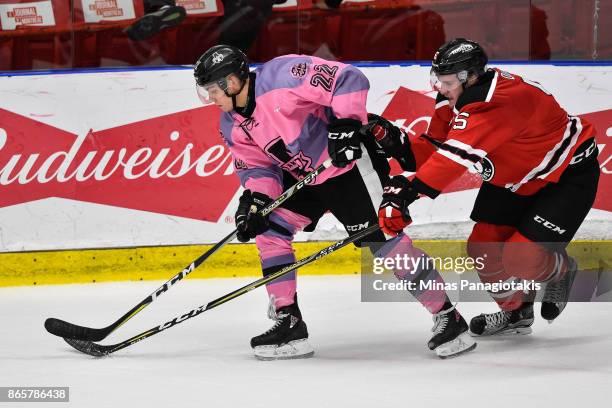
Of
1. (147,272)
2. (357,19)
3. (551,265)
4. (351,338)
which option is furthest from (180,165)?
(551,265)

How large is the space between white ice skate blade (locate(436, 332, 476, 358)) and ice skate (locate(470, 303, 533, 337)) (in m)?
0.32

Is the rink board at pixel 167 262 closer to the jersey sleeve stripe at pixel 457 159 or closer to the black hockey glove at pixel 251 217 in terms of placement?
the black hockey glove at pixel 251 217

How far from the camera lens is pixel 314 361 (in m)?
3.50

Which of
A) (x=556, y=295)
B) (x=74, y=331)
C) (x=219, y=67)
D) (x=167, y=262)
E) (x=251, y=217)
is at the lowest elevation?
(x=167, y=262)

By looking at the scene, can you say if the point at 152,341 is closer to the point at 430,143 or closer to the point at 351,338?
the point at 351,338

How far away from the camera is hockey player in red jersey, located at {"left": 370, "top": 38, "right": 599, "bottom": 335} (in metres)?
3.35

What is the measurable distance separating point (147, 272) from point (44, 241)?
52cm

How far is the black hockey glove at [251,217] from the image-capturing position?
358 centimetres

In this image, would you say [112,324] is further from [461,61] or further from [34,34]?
[34,34]

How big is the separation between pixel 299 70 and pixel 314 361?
0.97 m

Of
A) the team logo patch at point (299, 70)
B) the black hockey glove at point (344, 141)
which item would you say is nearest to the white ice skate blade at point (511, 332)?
the black hockey glove at point (344, 141)

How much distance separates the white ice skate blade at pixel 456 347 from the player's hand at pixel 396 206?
428 millimetres

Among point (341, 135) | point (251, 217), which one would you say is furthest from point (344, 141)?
point (251, 217)

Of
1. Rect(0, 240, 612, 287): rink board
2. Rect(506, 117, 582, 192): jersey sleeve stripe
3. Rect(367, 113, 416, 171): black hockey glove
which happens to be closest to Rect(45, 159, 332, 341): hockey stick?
Rect(367, 113, 416, 171): black hockey glove
